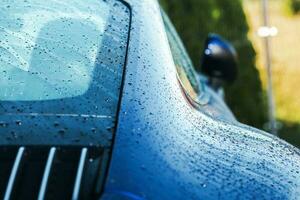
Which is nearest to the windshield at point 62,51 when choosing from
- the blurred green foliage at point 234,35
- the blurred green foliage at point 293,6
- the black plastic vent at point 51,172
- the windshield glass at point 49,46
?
the windshield glass at point 49,46

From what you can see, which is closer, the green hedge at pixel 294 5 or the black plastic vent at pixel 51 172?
the black plastic vent at pixel 51 172

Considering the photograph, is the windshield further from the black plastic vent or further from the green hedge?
the green hedge

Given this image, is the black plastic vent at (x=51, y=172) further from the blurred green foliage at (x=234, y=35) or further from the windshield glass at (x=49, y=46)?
the blurred green foliage at (x=234, y=35)

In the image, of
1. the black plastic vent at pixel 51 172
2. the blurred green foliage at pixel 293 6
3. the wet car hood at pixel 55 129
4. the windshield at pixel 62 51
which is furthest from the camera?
the blurred green foliage at pixel 293 6

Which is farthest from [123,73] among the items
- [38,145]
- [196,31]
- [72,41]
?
[196,31]

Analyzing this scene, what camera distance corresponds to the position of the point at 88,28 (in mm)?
2357

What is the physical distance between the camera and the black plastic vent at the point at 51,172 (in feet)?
5.18

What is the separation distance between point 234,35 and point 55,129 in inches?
260

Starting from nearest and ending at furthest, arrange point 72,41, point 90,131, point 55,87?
point 90,131
point 55,87
point 72,41

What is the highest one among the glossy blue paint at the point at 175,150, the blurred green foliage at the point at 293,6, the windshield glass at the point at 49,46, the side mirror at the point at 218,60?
the glossy blue paint at the point at 175,150

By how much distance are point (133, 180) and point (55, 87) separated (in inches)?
20.4

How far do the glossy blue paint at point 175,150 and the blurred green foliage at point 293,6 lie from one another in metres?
20.1

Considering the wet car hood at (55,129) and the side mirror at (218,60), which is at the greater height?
the wet car hood at (55,129)

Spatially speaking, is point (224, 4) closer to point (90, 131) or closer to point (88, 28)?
point (88, 28)
